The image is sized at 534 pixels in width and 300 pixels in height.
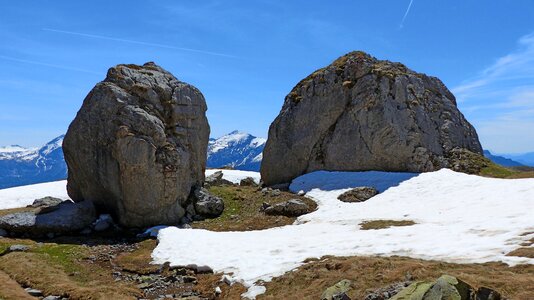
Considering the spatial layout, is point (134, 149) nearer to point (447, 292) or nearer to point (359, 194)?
point (359, 194)

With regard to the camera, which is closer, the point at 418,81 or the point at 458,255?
the point at 458,255

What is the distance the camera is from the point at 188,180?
42.8 meters

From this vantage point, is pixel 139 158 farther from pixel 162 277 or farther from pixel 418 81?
pixel 418 81

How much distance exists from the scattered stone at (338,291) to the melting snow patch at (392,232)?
14.4 ft

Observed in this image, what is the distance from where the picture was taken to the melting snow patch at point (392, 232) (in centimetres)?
2119

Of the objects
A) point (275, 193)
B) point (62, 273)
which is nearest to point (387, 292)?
point (62, 273)

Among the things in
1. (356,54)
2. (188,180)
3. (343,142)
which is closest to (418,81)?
(356,54)

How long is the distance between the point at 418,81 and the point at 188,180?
33.2m

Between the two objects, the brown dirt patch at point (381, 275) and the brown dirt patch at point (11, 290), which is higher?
the brown dirt patch at point (381, 275)

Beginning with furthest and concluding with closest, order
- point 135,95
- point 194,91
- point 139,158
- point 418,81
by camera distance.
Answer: point 418,81 → point 194,91 → point 135,95 → point 139,158

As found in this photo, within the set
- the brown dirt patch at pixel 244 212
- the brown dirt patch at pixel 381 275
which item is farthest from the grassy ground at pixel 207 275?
the brown dirt patch at pixel 244 212

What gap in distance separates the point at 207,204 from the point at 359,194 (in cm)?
1628

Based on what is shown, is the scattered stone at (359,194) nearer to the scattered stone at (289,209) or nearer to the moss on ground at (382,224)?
the scattered stone at (289,209)

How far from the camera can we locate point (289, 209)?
39250 mm
